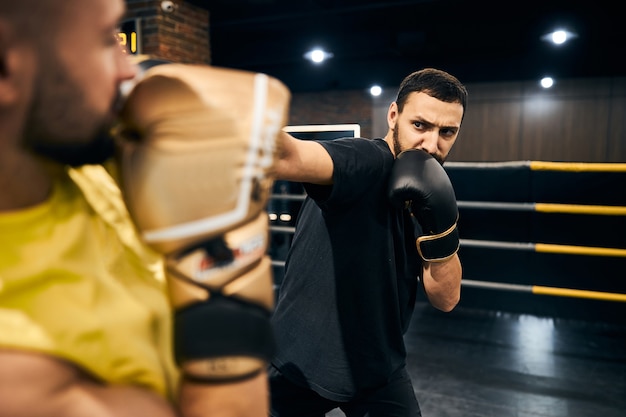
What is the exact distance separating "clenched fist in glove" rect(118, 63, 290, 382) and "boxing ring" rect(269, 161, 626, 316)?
2683 mm

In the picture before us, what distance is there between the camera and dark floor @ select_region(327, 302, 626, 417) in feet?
7.49

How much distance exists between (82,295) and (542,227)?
3.47 m

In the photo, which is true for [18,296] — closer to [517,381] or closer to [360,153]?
[360,153]

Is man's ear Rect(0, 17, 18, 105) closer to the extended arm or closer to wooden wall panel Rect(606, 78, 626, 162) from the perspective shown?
the extended arm

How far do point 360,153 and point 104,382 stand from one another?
0.90m

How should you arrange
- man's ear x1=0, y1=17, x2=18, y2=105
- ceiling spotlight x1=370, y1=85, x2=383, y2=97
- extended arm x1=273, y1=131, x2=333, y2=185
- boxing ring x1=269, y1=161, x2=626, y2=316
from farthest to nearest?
1. ceiling spotlight x1=370, y1=85, x2=383, y2=97
2. boxing ring x1=269, y1=161, x2=626, y2=316
3. extended arm x1=273, y1=131, x2=333, y2=185
4. man's ear x1=0, y1=17, x2=18, y2=105

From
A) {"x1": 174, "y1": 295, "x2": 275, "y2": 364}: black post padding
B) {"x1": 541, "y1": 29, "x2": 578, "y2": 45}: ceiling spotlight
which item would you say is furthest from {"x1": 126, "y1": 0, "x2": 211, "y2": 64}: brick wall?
{"x1": 174, "y1": 295, "x2": 275, "y2": 364}: black post padding

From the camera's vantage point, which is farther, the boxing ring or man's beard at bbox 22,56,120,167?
the boxing ring

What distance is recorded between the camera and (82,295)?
1.50 feet

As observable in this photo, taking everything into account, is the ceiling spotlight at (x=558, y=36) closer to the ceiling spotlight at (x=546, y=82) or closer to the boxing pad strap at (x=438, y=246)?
the ceiling spotlight at (x=546, y=82)

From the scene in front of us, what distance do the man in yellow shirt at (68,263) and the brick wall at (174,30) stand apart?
430 centimetres

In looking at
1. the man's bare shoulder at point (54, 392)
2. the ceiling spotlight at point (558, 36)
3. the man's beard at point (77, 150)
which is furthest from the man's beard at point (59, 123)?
the ceiling spotlight at point (558, 36)

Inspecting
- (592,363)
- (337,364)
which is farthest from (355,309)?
(592,363)

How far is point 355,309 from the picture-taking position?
1.35 m
